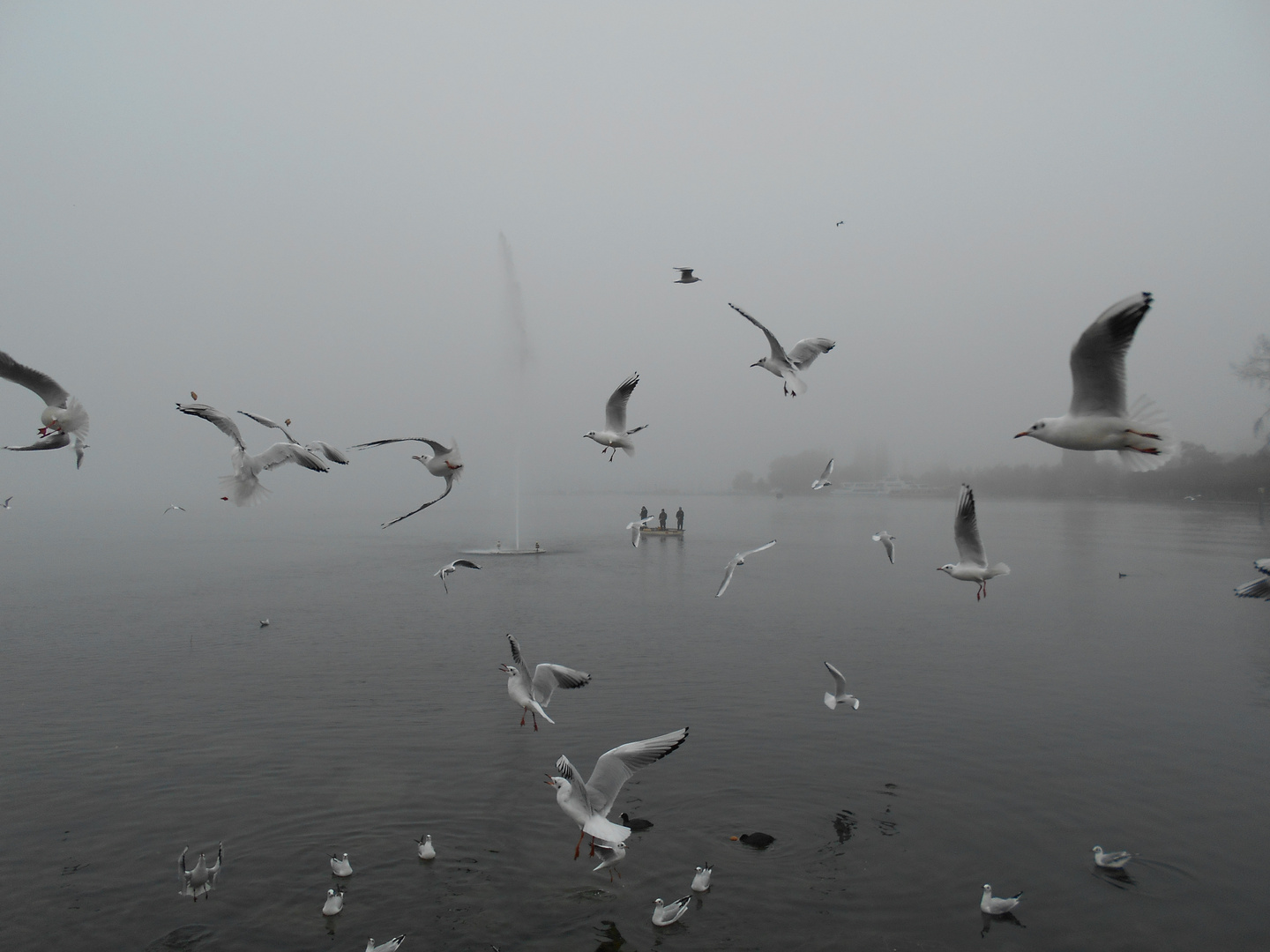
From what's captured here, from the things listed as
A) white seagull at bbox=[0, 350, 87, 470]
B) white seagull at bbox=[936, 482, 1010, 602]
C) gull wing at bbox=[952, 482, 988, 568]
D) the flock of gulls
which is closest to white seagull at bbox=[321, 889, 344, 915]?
the flock of gulls

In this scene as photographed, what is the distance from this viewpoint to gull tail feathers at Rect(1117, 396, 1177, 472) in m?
7.05

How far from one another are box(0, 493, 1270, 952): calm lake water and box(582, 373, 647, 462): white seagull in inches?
248

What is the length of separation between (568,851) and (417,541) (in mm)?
61004

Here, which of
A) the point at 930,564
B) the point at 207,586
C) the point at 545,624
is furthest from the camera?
the point at 930,564

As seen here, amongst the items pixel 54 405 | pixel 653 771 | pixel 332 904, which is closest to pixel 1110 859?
pixel 653 771

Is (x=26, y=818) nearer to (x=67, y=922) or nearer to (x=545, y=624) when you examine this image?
(x=67, y=922)

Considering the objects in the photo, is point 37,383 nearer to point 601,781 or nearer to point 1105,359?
point 601,781

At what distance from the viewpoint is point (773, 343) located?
11.0 meters

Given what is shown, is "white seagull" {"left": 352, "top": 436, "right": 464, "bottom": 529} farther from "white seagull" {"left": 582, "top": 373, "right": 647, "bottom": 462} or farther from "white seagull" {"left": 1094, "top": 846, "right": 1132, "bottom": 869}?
"white seagull" {"left": 1094, "top": 846, "right": 1132, "bottom": 869}

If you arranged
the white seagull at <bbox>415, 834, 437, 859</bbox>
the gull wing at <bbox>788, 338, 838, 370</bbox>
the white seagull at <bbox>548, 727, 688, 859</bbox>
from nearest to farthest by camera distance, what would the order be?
the white seagull at <bbox>548, 727, 688, 859</bbox>
the white seagull at <bbox>415, 834, 437, 859</bbox>
the gull wing at <bbox>788, 338, 838, 370</bbox>

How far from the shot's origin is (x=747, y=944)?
9.66 meters

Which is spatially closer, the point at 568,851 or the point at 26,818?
the point at 568,851

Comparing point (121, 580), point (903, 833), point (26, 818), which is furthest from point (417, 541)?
point (903, 833)

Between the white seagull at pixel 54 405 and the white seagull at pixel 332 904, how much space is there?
21.2 feet
